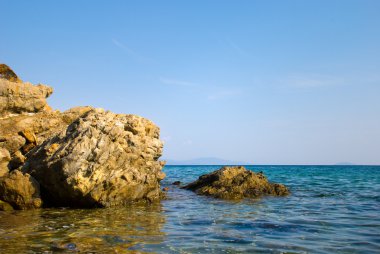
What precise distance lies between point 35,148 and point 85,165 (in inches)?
196

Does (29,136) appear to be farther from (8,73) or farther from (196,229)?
(196,229)

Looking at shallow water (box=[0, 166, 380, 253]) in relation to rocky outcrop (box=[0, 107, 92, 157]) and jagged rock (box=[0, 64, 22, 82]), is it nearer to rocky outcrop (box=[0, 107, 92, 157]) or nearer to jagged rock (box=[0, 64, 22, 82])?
rocky outcrop (box=[0, 107, 92, 157])

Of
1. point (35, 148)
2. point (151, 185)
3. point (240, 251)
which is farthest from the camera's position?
point (151, 185)

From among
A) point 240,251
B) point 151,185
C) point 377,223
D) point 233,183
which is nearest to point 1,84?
point 151,185

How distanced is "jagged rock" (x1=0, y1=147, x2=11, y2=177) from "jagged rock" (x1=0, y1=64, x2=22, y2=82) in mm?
7232

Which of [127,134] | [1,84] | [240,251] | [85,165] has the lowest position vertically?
[240,251]

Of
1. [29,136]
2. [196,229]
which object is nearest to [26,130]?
[29,136]

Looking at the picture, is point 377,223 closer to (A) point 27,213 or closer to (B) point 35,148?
(A) point 27,213

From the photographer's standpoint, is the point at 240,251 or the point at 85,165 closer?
the point at 240,251

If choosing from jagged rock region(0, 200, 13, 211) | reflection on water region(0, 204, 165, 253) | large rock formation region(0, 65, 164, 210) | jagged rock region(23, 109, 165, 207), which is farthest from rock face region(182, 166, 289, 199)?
jagged rock region(0, 200, 13, 211)

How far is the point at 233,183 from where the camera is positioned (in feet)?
87.0

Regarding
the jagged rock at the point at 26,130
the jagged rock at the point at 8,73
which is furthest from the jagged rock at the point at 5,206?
the jagged rock at the point at 8,73

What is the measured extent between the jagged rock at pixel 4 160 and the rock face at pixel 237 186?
13817 millimetres

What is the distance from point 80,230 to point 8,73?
55.1 ft
